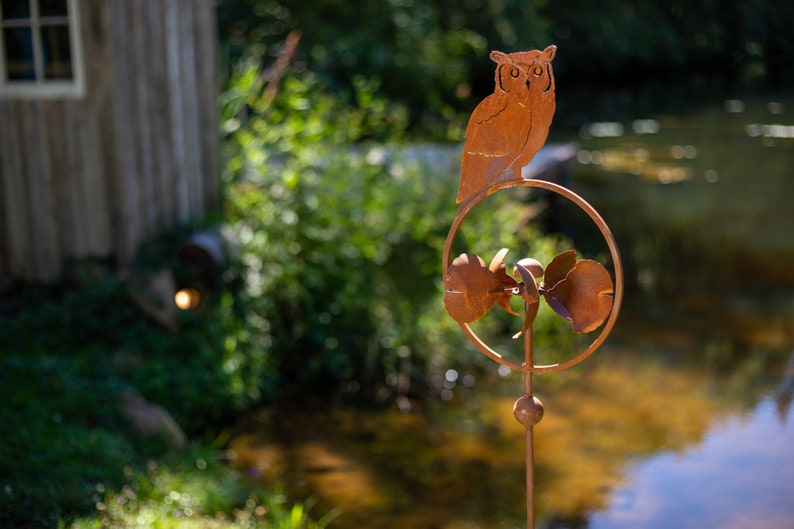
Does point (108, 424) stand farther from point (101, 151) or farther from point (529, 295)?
point (529, 295)

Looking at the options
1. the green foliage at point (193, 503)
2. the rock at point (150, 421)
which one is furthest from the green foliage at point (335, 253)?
the green foliage at point (193, 503)

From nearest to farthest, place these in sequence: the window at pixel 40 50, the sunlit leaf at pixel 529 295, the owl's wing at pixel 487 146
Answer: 1. the sunlit leaf at pixel 529 295
2. the owl's wing at pixel 487 146
3. the window at pixel 40 50

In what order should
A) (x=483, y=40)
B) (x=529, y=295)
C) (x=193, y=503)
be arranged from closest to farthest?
(x=529, y=295), (x=193, y=503), (x=483, y=40)

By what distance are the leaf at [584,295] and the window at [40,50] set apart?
4.04 m

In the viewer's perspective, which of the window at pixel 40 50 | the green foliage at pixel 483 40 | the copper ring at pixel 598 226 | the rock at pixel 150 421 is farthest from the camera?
the green foliage at pixel 483 40

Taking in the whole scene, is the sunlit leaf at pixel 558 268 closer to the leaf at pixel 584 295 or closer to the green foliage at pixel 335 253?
the leaf at pixel 584 295

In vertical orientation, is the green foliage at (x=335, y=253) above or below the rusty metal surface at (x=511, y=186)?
below

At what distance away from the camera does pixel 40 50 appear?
5.41 meters

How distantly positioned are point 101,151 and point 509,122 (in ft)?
12.7

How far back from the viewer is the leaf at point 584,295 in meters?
2.08

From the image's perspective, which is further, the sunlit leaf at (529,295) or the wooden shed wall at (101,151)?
the wooden shed wall at (101,151)

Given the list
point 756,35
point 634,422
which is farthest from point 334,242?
point 756,35

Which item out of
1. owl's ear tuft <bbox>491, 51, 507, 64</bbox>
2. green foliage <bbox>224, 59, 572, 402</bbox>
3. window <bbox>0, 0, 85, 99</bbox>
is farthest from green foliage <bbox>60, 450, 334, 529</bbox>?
window <bbox>0, 0, 85, 99</bbox>

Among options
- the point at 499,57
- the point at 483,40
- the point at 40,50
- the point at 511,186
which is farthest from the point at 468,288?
the point at 483,40
